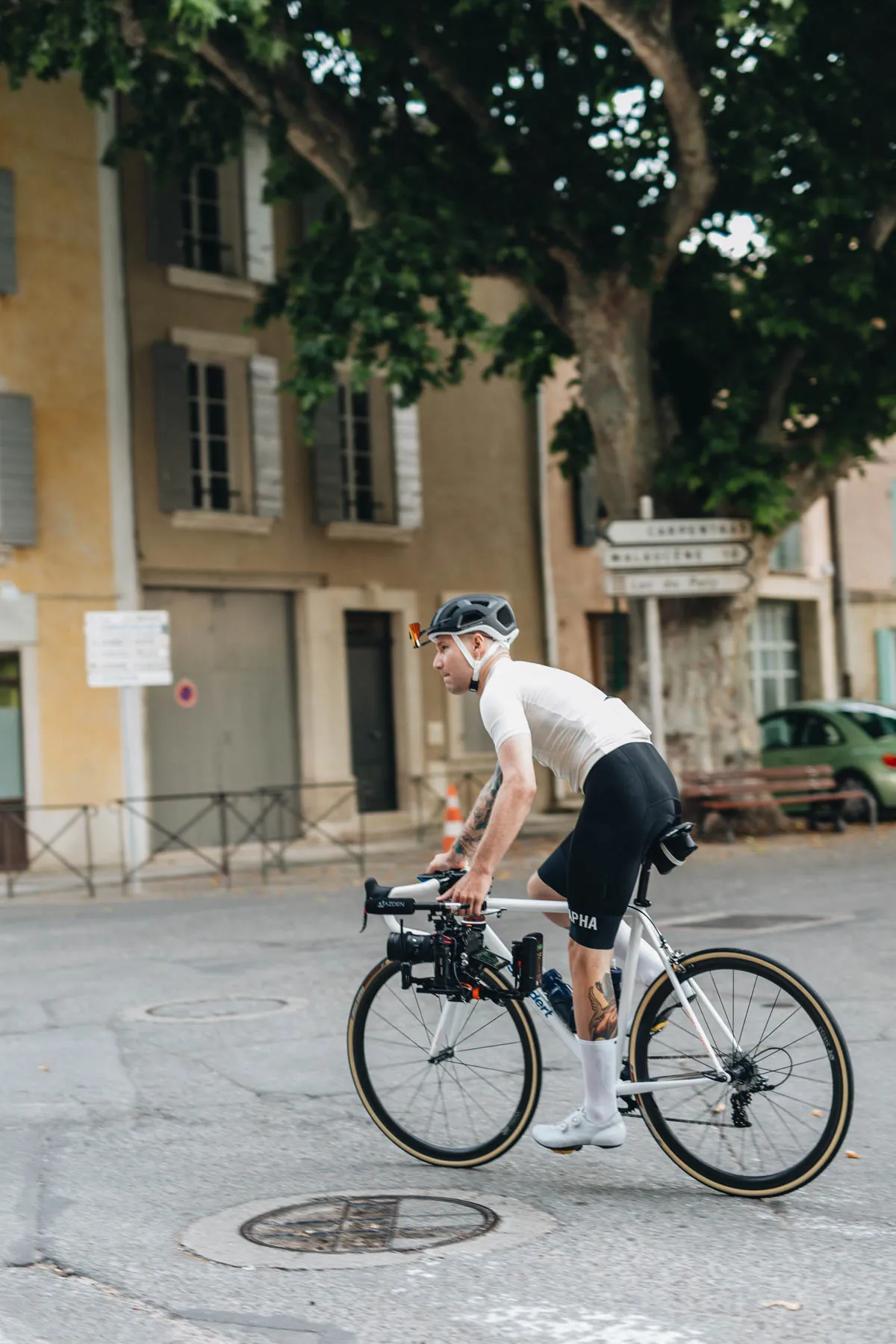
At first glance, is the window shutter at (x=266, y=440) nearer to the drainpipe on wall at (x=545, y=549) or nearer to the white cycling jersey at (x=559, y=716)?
the drainpipe on wall at (x=545, y=549)

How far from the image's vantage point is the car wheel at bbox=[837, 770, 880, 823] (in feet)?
70.0

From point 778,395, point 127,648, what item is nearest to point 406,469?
point 778,395

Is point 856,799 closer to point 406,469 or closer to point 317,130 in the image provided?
point 406,469

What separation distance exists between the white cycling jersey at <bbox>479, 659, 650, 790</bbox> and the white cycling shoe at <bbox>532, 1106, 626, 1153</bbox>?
3.17ft

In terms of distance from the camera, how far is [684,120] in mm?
16688

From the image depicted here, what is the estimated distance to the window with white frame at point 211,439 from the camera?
2206 cm

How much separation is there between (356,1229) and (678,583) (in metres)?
14.0

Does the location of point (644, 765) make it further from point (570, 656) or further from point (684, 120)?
point (570, 656)

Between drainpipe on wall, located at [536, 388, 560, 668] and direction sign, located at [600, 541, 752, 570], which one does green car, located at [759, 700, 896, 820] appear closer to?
direction sign, located at [600, 541, 752, 570]

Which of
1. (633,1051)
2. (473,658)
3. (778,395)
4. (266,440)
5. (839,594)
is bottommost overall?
(633,1051)

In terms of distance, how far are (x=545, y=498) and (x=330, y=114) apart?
9.74m

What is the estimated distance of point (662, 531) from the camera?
18109 millimetres

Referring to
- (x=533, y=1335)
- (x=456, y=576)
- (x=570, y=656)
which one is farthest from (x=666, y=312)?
(x=533, y=1335)

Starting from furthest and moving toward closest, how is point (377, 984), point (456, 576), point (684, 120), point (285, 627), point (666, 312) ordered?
point (456, 576), point (285, 627), point (666, 312), point (684, 120), point (377, 984)
